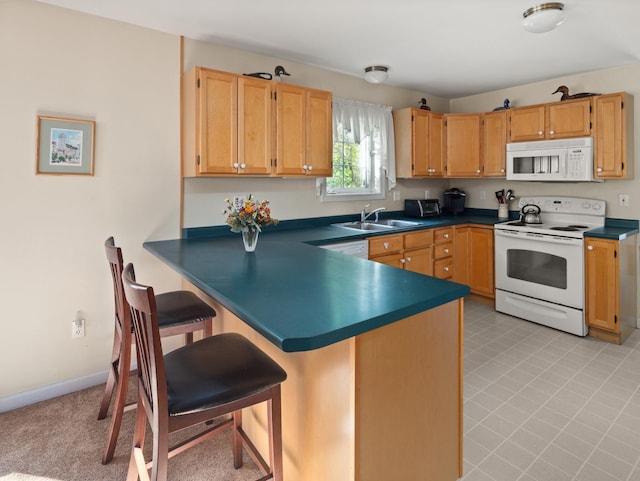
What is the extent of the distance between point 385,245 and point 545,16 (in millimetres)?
1973

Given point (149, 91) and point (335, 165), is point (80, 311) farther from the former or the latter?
point (335, 165)

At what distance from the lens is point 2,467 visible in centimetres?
182

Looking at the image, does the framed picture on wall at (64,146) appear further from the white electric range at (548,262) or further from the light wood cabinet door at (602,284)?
the light wood cabinet door at (602,284)

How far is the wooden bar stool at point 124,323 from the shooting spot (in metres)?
1.76

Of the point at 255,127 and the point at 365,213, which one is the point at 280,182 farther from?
the point at 365,213

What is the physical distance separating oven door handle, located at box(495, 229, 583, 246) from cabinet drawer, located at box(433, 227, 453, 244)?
18.2 inches

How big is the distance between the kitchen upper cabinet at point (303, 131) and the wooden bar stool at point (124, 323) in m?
1.37

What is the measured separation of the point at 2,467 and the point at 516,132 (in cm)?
482

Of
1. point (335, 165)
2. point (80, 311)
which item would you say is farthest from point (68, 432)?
point (335, 165)

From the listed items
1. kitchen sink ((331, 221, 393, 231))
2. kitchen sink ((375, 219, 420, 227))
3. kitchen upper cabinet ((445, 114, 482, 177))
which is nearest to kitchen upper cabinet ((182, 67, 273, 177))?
kitchen sink ((331, 221, 393, 231))

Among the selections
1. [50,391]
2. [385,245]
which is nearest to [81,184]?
[50,391]

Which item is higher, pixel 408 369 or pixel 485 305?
pixel 408 369

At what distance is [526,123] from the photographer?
3961mm

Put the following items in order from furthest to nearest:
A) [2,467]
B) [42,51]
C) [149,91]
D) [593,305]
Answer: [593,305]
[149,91]
[42,51]
[2,467]
